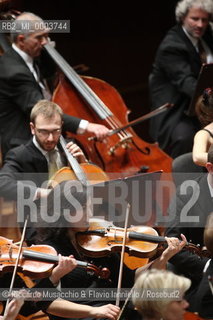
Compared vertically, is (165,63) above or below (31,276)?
above

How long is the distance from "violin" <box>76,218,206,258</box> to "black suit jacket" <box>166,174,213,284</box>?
9 cm

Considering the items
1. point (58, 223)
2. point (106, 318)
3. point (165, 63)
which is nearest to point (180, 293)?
point (106, 318)

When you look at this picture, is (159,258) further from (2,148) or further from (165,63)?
(165,63)

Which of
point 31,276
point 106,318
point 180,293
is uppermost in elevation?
point 180,293

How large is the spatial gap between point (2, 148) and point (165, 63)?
3.17ft

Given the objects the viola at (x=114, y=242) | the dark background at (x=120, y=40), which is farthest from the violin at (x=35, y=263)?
the dark background at (x=120, y=40)

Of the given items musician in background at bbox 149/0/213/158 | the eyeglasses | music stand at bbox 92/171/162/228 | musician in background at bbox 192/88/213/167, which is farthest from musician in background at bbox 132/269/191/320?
musician in background at bbox 149/0/213/158

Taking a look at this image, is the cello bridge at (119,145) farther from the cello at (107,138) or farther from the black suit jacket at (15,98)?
the black suit jacket at (15,98)

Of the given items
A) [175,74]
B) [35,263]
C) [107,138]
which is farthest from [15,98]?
[35,263]

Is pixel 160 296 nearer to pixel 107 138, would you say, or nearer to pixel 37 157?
pixel 37 157

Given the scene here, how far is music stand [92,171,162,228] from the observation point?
106 inches

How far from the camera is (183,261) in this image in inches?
106

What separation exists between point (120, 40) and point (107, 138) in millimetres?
1469

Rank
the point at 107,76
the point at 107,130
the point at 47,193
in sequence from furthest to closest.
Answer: the point at 107,76
the point at 107,130
the point at 47,193
